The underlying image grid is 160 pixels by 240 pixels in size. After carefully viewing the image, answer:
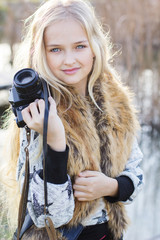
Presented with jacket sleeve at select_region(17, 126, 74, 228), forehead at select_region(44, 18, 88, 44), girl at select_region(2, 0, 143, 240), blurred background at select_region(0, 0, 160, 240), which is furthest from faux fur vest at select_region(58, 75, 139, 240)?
blurred background at select_region(0, 0, 160, 240)

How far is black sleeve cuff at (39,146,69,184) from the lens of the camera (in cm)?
97

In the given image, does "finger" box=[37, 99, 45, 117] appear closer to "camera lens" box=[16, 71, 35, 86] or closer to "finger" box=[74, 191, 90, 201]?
"camera lens" box=[16, 71, 35, 86]

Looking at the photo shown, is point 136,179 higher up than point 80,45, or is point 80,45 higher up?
point 80,45

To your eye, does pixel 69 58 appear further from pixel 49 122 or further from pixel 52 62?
pixel 49 122

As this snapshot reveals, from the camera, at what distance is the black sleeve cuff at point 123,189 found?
1200 mm

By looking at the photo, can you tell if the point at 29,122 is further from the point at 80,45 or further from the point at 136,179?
the point at 136,179

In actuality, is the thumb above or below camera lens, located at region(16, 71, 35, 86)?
below

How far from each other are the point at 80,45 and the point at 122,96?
34 centimetres

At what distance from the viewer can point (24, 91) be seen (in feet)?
3.20

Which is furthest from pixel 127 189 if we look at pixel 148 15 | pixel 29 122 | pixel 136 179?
pixel 148 15

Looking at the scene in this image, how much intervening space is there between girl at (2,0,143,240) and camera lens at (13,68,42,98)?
1.5 inches

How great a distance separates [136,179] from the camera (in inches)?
49.2

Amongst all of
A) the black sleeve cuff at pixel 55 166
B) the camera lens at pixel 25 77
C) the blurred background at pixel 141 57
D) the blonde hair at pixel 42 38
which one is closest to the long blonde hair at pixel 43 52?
the blonde hair at pixel 42 38

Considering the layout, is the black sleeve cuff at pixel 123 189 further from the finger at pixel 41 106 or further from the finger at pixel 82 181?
the finger at pixel 41 106
